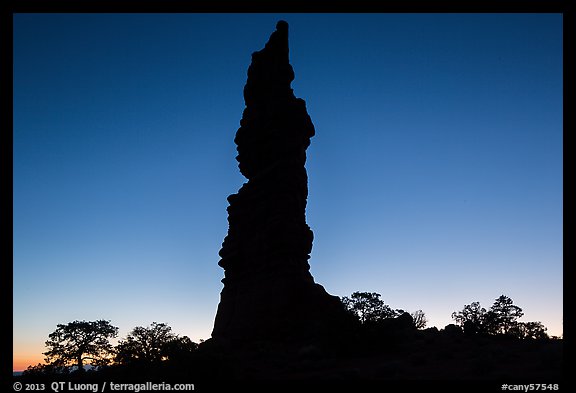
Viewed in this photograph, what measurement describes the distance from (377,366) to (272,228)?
14.9 m

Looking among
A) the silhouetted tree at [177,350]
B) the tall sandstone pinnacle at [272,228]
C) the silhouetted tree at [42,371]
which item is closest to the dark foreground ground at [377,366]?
the silhouetted tree at [177,350]

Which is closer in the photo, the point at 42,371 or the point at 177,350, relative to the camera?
the point at 177,350

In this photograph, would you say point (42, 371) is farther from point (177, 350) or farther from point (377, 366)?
point (377, 366)

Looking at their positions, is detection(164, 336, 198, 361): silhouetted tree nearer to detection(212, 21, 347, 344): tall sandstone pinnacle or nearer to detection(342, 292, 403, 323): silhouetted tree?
detection(212, 21, 347, 344): tall sandstone pinnacle

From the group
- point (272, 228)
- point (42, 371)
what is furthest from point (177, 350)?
point (42, 371)

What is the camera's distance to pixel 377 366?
22.1 m

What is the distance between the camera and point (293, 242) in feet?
112

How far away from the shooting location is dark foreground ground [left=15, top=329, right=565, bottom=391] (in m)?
16.9

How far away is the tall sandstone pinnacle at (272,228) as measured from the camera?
31.4 meters

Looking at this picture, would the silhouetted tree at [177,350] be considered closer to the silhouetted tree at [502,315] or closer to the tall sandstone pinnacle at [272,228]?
the tall sandstone pinnacle at [272,228]
